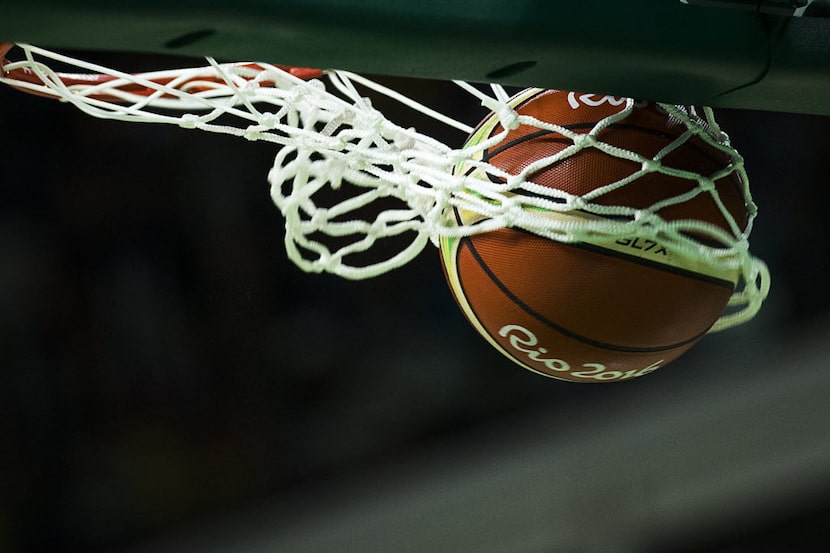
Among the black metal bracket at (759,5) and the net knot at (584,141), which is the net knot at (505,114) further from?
the black metal bracket at (759,5)

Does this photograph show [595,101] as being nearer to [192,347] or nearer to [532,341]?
[532,341]

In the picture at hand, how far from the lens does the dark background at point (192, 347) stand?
10.1ft

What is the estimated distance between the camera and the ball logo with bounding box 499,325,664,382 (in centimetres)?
131

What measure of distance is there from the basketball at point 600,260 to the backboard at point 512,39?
0.09 metres

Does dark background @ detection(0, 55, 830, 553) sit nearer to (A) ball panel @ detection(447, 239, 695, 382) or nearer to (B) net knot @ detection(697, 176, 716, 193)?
(A) ball panel @ detection(447, 239, 695, 382)

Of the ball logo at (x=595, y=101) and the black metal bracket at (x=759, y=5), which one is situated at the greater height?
the black metal bracket at (x=759, y=5)

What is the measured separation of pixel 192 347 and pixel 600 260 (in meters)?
2.12

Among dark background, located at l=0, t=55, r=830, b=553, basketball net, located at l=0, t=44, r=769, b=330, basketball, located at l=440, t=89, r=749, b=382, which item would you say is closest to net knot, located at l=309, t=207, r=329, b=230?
basketball net, located at l=0, t=44, r=769, b=330

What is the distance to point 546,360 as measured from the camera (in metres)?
1.33

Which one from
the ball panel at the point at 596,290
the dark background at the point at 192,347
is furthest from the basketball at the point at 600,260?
the dark background at the point at 192,347

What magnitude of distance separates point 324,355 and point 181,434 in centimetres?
49

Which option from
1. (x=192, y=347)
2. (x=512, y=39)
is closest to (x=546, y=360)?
(x=512, y=39)

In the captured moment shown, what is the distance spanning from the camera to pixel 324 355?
324cm

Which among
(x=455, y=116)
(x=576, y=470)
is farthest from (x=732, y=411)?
(x=455, y=116)
